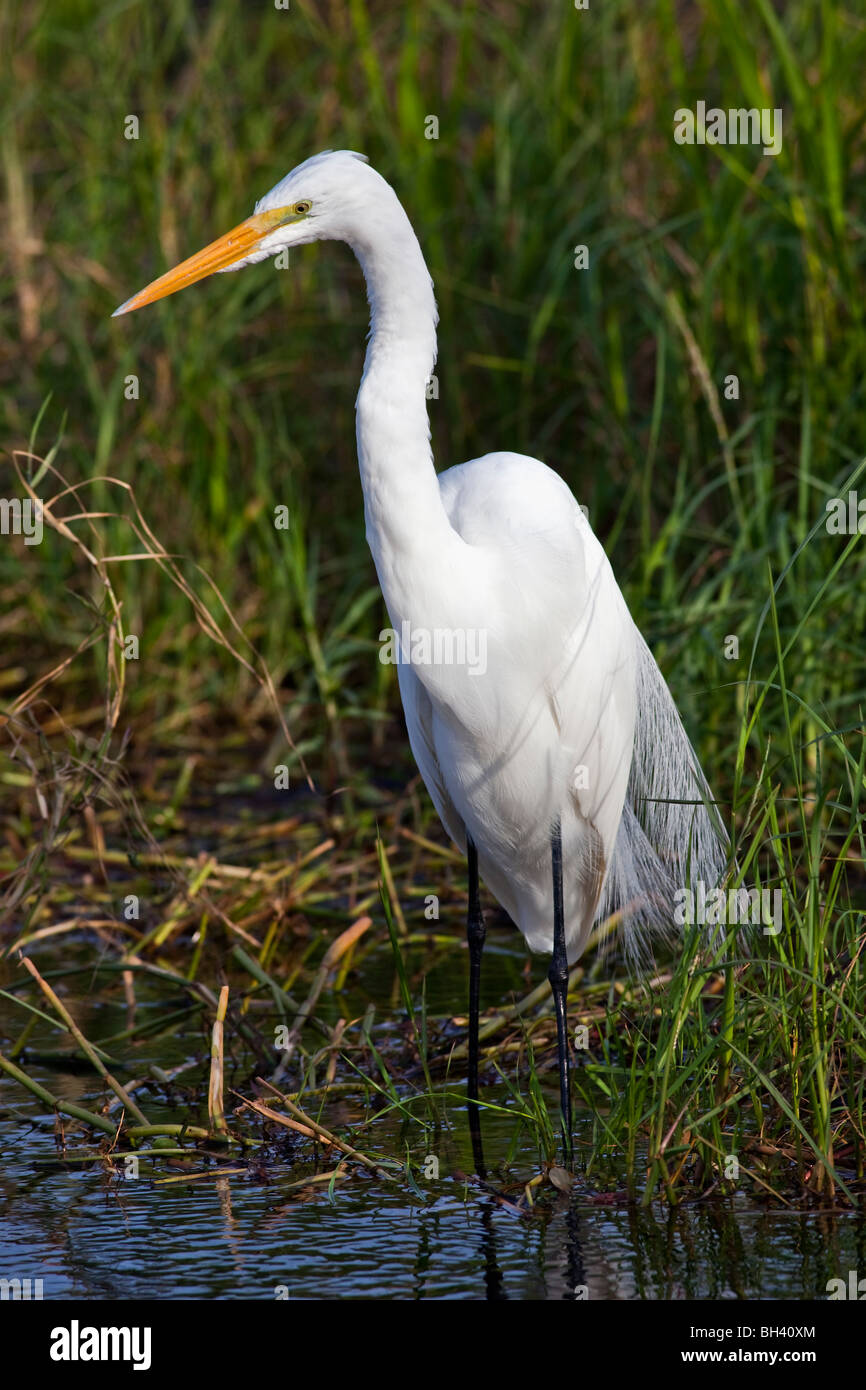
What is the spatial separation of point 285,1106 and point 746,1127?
825 millimetres

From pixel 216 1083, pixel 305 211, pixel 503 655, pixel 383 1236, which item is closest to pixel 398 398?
pixel 305 211

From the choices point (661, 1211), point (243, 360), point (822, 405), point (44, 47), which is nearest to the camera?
point (661, 1211)

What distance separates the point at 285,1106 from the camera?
3.19 m

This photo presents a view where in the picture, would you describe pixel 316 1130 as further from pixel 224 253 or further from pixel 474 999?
pixel 224 253

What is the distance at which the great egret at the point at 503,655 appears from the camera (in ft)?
9.69

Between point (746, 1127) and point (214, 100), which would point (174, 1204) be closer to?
point (746, 1127)

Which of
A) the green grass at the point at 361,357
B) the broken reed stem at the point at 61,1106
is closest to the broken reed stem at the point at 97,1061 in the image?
the broken reed stem at the point at 61,1106

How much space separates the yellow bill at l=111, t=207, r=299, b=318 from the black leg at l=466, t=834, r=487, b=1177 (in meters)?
1.23

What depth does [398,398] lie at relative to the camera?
2.92 m

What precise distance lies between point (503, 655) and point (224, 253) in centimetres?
87

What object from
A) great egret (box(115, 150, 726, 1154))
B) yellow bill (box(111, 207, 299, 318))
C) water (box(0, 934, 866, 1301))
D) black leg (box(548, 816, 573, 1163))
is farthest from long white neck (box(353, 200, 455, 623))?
water (box(0, 934, 866, 1301))

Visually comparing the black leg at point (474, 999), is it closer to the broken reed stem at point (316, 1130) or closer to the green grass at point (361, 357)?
the broken reed stem at point (316, 1130)

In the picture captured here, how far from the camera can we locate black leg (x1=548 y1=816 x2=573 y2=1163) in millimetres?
3229
